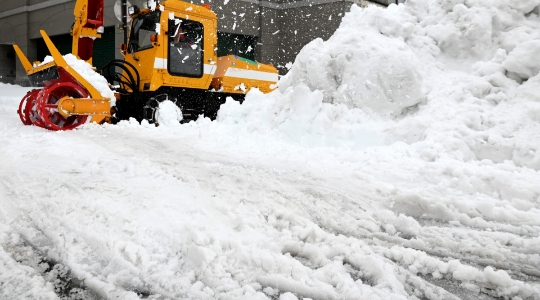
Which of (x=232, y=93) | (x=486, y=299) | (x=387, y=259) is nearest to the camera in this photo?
(x=486, y=299)

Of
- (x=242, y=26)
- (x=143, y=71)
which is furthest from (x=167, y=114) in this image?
(x=242, y=26)

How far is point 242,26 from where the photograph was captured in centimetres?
1555

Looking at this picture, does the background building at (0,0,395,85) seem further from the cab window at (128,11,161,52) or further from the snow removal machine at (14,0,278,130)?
the snow removal machine at (14,0,278,130)

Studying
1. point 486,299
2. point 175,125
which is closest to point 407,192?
point 486,299

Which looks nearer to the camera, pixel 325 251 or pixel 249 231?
pixel 325 251

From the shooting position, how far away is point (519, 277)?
74.8 inches

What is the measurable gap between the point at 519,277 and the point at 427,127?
9.50ft

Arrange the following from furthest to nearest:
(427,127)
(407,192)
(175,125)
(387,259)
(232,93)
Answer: (232,93) → (175,125) → (427,127) → (407,192) → (387,259)

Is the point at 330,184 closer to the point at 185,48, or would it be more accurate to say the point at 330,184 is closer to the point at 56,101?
the point at 185,48

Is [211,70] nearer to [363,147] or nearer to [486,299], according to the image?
[363,147]

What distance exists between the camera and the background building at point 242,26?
15023mm

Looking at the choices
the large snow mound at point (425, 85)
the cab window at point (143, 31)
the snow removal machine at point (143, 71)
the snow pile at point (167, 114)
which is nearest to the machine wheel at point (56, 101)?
the snow removal machine at point (143, 71)

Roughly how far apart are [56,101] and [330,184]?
5269mm

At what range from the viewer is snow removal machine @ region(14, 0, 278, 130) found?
6.23m
